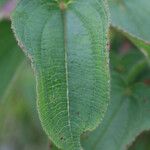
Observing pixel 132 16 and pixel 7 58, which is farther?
pixel 7 58

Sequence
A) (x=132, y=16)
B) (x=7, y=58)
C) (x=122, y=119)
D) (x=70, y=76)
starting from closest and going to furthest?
1. (x=70, y=76)
2. (x=122, y=119)
3. (x=132, y=16)
4. (x=7, y=58)

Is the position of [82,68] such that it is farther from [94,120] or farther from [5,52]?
[5,52]

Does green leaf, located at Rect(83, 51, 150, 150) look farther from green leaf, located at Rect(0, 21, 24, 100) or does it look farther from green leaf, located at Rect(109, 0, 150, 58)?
green leaf, located at Rect(0, 21, 24, 100)

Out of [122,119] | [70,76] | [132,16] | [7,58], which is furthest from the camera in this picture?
[7,58]

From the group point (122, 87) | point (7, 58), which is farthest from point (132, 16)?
point (7, 58)

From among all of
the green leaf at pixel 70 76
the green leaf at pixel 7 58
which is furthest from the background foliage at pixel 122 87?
the green leaf at pixel 70 76

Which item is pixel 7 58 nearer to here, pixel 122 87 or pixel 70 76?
pixel 122 87

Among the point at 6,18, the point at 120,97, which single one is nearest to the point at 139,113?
the point at 120,97

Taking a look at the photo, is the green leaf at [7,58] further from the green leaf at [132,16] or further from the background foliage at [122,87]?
the green leaf at [132,16]
